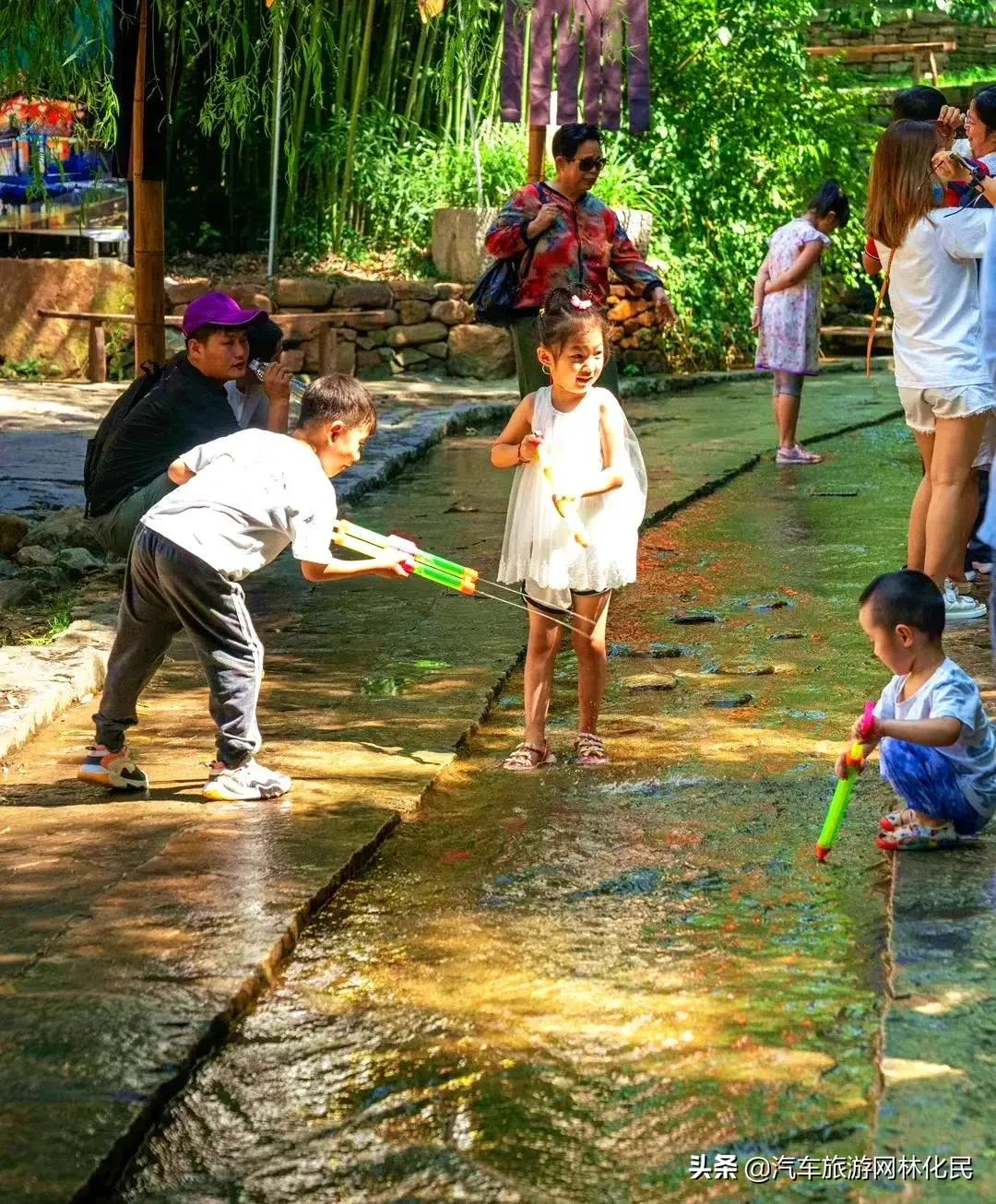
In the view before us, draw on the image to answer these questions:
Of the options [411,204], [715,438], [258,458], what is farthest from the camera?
[411,204]

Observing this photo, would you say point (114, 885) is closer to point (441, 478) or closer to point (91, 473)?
point (91, 473)

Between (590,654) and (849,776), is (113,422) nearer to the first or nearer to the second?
(590,654)

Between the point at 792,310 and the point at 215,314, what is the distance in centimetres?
582

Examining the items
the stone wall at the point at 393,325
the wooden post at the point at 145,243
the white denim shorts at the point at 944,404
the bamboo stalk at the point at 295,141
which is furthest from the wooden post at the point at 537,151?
the bamboo stalk at the point at 295,141

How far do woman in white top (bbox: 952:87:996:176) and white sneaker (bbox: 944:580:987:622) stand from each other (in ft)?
5.46

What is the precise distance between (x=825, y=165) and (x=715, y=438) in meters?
7.02

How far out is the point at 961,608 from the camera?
6332mm

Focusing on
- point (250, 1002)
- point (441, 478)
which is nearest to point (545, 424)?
point (250, 1002)

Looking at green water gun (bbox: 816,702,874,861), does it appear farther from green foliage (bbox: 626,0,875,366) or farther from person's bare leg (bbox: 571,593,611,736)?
green foliage (bbox: 626,0,875,366)

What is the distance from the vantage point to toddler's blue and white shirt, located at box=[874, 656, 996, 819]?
3938mm

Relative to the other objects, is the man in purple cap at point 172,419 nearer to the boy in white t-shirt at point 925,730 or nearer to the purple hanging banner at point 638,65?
the boy in white t-shirt at point 925,730

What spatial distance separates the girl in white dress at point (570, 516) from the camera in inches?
193

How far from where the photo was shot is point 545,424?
500 cm

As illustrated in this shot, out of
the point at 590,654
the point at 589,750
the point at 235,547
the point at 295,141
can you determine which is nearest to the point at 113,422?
the point at 235,547
